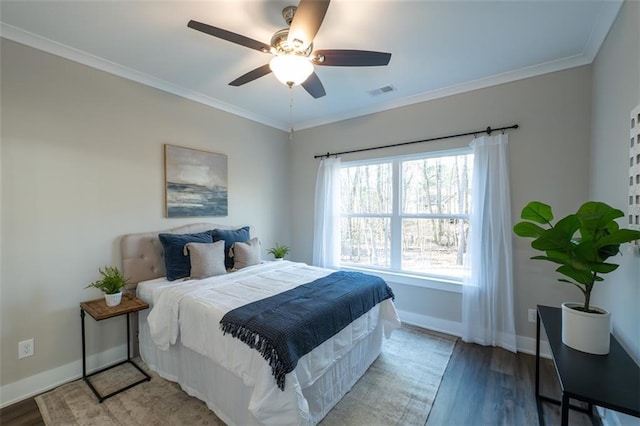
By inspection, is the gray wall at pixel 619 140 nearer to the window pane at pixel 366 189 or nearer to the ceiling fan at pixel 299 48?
the ceiling fan at pixel 299 48

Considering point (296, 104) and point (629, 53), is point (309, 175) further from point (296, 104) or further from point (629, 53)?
point (629, 53)

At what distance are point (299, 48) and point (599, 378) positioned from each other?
223 centimetres

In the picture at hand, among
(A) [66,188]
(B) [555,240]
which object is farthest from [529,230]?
(A) [66,188]

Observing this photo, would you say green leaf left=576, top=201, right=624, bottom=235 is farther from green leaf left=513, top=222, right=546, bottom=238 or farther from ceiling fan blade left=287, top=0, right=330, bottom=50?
ceiling fan blade left=287, top=0, right=330, bottom=50

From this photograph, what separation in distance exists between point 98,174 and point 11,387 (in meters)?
1.70

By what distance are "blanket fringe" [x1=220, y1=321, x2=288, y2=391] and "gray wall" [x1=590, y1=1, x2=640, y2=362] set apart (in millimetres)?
1817

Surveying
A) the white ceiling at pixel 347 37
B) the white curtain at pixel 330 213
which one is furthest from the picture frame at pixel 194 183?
the white curtain at pixel 330 213

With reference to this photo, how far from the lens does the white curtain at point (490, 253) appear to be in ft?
8.80

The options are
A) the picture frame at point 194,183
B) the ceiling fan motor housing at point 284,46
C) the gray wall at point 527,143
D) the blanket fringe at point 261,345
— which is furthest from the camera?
the picture frame at point 194,183

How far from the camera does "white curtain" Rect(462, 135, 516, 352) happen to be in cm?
268

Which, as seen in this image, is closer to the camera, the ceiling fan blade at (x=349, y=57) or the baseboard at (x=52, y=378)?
the ceiling fan blade at (x=349, y=57)

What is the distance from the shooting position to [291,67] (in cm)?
167

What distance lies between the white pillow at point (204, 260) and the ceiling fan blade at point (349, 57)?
192cm

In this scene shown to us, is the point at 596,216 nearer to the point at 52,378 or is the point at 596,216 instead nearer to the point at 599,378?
the point at 599,378
